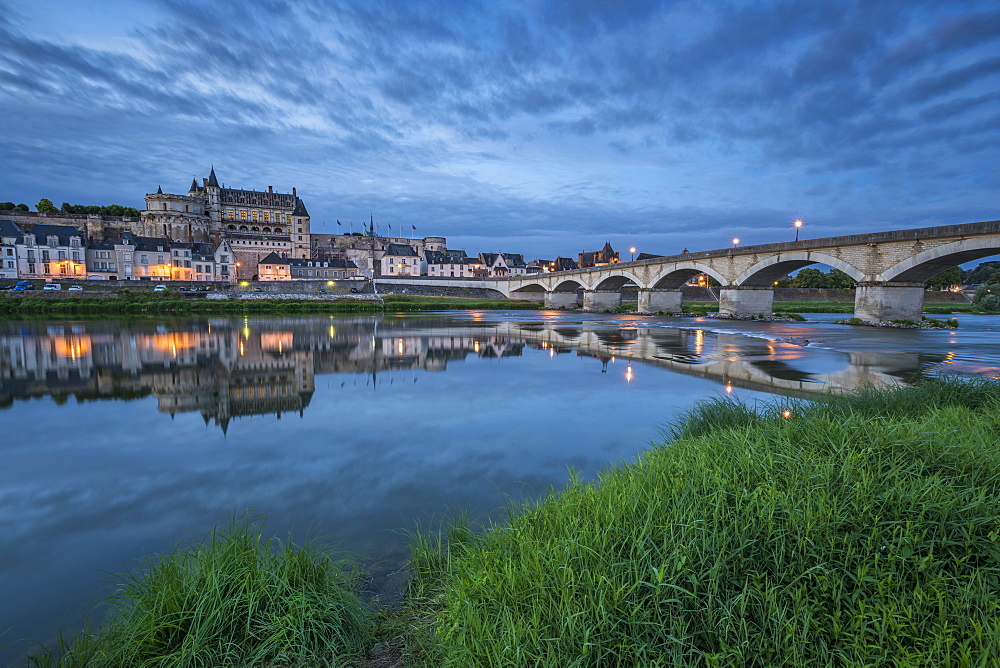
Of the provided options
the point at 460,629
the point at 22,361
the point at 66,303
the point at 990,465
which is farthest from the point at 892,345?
the point at 66,303

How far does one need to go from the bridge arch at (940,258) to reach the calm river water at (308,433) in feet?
39.8

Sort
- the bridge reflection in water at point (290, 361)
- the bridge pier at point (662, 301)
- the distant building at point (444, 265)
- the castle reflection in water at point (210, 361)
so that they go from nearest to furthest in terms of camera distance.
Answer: the castle reflection in water at point (210, 361)
the bridge reflection in water at point (290, 361)
the bridge pier at point (662, 301)
the distant building at point (444, 265)

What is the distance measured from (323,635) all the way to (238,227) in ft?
463

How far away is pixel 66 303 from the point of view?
47.3m

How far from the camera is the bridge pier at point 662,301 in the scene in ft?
182

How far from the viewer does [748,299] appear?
44531mm

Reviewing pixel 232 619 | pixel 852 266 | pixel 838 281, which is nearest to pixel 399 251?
pixel 852 266

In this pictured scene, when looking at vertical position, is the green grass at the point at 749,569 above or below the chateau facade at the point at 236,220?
below

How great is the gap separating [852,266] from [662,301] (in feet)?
74.9

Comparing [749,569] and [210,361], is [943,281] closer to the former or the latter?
[210,361]

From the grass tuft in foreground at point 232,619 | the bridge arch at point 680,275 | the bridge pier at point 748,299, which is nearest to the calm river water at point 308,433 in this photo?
the grass tuft in foreground at point 232,619

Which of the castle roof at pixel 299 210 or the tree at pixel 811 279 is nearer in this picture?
the tree at pixel 811 279

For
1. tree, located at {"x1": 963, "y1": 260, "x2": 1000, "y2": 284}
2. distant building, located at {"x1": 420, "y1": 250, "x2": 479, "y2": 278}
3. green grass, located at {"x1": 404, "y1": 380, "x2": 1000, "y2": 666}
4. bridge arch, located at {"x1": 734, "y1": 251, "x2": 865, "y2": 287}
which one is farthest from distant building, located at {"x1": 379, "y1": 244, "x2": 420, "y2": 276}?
tree, located at {"x1": 963, "y1": 260, "x2": 1000, "y2": 284}

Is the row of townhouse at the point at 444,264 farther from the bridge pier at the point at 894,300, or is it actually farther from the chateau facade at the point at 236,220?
the bridge pier at the point at 894,300
